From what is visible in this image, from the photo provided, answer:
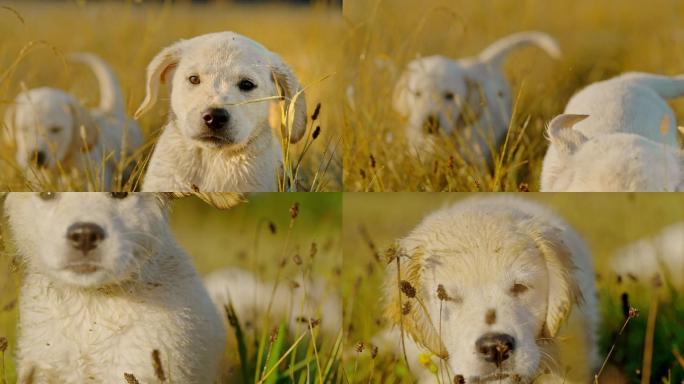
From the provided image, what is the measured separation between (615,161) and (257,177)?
1258mm

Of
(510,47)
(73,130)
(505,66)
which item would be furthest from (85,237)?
(505,66)

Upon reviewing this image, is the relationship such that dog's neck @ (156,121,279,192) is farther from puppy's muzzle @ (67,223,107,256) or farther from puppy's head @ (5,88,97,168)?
puppy's head @ (5,88,97,168)

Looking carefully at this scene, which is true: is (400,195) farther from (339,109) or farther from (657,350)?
(657,350)

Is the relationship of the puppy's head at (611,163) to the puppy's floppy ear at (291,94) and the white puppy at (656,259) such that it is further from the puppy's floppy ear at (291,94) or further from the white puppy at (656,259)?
the puppy's floppy ear at (291,94)

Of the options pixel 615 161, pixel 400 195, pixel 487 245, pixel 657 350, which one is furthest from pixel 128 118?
pixel 657 350

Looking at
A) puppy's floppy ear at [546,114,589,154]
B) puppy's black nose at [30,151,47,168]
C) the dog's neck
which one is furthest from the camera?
puppy's black nose at [30,151,47,168]

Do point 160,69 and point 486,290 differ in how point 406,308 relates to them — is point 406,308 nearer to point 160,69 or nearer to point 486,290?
point 486,290

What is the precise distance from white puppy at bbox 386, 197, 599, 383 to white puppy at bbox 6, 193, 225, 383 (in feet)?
2.26

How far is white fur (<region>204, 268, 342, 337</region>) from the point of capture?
12.0 ft

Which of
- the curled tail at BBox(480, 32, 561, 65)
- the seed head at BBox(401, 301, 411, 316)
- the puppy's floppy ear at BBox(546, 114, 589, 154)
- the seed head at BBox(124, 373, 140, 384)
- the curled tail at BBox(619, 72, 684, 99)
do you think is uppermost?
the curled tail at BBox(480, 32, 561, 65)

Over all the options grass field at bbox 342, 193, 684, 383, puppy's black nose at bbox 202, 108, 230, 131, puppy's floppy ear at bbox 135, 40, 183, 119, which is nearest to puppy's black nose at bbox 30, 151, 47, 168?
puppy's floppy ear at bbox 135, 40, 183, 119

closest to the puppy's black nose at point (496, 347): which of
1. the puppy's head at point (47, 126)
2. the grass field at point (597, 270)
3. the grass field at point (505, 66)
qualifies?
the grass field at point (597, 270)

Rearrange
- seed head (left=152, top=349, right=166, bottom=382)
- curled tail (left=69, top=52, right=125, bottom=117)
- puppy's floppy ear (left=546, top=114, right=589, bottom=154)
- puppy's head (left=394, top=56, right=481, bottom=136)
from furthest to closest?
puppy's head (left=394, top=56, right=481, bottom=136)
curled tail (left=69, top=52, right=125, bottom=117)
puppy's floppy ear (left=546, top=114, right=589, bottom=154)
seed head (left=152, top=349, right=166, bottom=382)

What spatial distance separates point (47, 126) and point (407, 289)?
2298 millimetres
